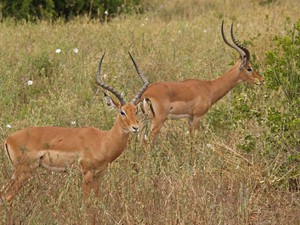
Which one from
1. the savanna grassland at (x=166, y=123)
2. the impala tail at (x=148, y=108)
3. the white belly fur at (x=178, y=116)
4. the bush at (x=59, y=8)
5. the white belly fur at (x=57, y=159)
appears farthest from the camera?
the bush at (x=59, y=8)

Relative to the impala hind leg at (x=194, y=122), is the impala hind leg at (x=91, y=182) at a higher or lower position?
higher

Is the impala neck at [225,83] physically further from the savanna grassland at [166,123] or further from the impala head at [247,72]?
the savanna grassland at [166,123]

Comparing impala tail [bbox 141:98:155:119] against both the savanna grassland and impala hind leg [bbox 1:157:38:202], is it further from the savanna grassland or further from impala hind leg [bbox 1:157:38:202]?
impala hind leg [bbox 1:157:38:202]

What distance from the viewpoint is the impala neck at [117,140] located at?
17.9 feet

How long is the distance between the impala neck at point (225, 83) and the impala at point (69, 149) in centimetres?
246

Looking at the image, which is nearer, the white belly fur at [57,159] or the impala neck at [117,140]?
the white belly fur at [57,159]

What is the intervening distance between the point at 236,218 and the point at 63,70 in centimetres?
465

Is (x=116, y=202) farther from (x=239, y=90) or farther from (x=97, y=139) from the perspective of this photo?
(x=239, y=90)

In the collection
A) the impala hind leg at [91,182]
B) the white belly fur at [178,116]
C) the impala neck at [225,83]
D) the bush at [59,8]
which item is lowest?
the bush at [59,8]

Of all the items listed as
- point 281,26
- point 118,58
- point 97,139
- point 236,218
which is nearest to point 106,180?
point 97,139

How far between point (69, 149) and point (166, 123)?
2.36 metres

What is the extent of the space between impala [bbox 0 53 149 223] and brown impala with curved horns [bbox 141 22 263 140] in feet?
4.95

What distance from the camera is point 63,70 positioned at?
8.84 metres

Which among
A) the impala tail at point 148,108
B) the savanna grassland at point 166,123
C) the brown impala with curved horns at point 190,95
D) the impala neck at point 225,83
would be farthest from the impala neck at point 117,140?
the impala neck at point 225,83
